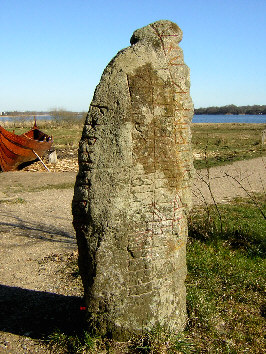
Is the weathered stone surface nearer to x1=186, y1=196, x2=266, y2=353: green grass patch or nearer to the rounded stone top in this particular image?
the rounded stone top

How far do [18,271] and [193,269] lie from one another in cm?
271

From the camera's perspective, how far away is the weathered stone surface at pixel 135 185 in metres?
3.37

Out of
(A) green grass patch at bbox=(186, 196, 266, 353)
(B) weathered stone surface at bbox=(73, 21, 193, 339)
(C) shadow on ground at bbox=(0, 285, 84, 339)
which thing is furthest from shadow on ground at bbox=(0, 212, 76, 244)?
(B) weathered stone surface at bbox=(73, 21, 193, 339)

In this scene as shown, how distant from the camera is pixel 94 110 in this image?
3.37 metres

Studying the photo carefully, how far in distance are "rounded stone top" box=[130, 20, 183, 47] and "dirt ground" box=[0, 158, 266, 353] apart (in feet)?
8.91

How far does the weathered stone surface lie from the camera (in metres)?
3.37

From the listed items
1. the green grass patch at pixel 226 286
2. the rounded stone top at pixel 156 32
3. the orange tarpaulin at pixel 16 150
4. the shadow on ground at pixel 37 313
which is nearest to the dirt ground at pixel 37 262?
the shadow on ground at pixel 37 313

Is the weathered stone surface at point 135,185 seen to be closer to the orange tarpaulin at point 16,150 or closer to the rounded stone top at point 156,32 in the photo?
the rounded stone top at point 156,32

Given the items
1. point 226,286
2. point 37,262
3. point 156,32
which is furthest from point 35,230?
point 156,32

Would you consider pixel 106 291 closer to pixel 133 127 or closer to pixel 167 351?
pixel 167 351

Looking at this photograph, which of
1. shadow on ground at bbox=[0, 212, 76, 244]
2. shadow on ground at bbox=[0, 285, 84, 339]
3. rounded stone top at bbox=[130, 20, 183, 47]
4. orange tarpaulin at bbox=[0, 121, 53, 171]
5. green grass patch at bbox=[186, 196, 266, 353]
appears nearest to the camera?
rounded stone top at bbox=[130, 20, 183, 47]

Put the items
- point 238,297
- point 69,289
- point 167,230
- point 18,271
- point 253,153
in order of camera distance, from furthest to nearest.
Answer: point 253,153
point 18,271
point 69,289
point 238,297
point 167,230

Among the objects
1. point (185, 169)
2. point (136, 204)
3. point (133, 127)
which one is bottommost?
point (136, 204)

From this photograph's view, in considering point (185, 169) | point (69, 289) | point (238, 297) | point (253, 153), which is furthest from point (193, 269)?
point (253, 153)
